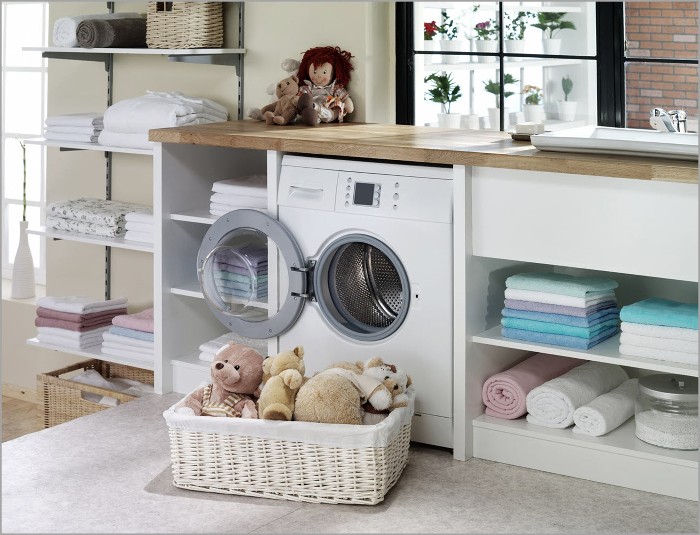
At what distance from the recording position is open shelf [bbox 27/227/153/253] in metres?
3.97

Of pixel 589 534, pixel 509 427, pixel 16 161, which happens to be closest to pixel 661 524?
pixel 589 534

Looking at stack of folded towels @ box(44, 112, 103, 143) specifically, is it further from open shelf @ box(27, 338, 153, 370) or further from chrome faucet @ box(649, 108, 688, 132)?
chrome faucet @ box(649, 108, 688, 132)

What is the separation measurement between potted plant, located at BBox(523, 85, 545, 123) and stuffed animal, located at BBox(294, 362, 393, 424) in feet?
4.15

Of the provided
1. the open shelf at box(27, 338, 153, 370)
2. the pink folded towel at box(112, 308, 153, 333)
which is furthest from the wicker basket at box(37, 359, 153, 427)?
the pink folded towel at box(112, 308, 153, 333)

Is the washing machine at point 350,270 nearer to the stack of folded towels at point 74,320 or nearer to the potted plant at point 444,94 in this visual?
the potted plant at point 444,94

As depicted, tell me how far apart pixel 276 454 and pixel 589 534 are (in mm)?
821

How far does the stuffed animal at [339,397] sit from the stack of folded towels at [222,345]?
0.83m

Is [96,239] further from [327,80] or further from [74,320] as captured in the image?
[327,80]

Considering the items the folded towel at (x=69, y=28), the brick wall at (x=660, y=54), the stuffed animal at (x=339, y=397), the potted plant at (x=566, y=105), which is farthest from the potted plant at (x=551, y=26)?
the folded towel at (x=69, y=28)

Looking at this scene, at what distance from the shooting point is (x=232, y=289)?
3600 millimetres

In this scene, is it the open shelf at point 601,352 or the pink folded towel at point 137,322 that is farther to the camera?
the pink folded towel at point 137,322

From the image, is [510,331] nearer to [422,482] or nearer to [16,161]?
[422,482]

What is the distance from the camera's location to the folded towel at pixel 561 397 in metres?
3.00

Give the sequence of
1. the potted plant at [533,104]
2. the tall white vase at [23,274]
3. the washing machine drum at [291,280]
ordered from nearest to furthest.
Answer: the washing machine drum at [291,280] → the potted plant at [533,104] → the tall white vase at [23,274]
